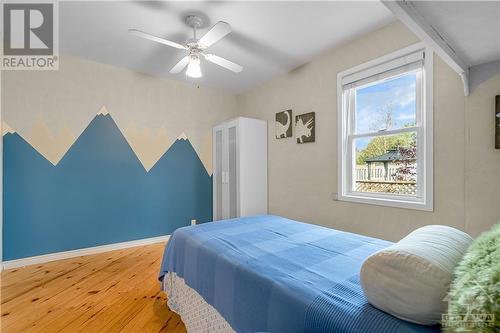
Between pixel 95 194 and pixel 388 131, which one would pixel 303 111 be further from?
pixel 95 194

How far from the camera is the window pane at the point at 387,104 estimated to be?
2.22 m

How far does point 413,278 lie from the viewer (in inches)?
30.4

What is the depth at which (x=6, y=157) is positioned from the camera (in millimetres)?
2654

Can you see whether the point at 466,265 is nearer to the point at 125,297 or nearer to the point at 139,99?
the point at 125,297

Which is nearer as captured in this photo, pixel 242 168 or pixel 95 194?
pixel 95 194

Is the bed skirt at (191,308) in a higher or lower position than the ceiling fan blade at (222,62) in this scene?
lower

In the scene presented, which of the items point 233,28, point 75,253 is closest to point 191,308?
point 75,253

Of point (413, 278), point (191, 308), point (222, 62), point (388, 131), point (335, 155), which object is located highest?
point (222, 62)

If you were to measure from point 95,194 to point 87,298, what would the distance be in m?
1.47

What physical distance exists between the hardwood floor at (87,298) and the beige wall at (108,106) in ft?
4.34

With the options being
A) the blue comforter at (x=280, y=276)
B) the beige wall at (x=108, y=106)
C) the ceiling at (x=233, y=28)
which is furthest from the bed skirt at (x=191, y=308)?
the ceiling at (x=233, y=28)

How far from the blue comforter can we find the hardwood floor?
37cm

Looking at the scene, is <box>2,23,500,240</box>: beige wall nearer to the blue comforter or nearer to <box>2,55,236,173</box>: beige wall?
<box>2,55,236,173</box>: beige wall

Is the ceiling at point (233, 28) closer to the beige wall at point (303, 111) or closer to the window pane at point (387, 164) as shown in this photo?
the beige wall at point (303, 111)
